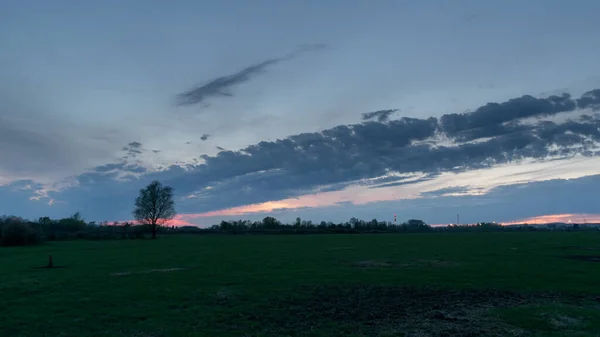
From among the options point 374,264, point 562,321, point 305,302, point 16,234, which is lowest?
point 562,321

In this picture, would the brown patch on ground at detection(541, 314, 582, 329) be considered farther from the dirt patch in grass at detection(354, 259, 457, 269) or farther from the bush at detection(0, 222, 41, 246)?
the bush at detection(0, 222, 41, 246)

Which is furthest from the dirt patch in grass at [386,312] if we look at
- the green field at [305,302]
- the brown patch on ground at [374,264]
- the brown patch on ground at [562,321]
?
the brown patch on ground at [374,264]

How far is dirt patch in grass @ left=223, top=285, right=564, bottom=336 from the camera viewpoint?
1473 centimetres

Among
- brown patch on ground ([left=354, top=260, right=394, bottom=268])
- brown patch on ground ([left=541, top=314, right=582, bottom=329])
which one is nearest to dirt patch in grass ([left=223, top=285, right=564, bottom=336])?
brown patch on ground ([left=541, top=314, right=582, bottom=329])

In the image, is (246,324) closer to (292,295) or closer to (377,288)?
(292,295)

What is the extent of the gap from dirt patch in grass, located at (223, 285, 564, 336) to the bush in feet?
253

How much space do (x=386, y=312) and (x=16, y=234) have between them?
83.8 meters

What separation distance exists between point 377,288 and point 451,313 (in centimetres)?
667

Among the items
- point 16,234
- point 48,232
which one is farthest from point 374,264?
point 48,232

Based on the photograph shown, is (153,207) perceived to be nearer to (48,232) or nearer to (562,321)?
(48,232)

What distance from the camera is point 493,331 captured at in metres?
14.5

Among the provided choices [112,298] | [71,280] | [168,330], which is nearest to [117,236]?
[71,280]

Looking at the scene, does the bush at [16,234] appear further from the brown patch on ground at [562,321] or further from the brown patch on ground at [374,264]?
Result: the brown patch on ground at [562,321]

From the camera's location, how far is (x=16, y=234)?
7988cm
